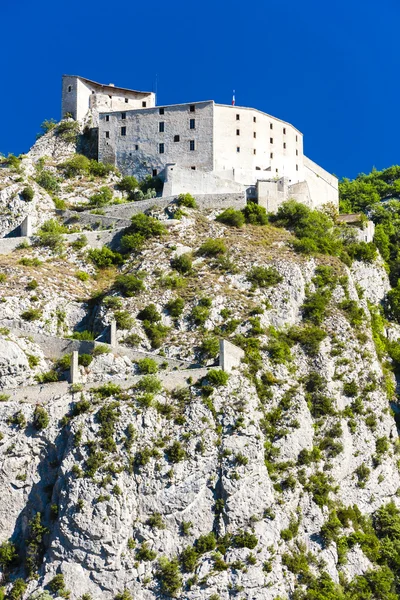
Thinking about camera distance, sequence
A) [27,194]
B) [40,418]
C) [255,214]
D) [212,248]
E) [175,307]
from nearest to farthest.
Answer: [40,418] < [175,307] < [212,248] < [255,214] < [27,194]

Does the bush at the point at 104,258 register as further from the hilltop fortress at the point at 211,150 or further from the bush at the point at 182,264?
the hilltop fortress at the point at 211,150

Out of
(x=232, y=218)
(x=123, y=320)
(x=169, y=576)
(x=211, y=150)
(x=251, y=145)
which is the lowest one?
(x=169, y=576)

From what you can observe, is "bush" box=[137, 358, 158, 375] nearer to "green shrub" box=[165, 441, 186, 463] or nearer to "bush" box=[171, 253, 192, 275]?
"green shrub" box=[165, 441, 186, 463]

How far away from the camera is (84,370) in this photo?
5003 cm

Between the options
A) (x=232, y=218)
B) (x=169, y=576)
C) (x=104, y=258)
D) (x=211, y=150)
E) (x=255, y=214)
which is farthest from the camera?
(x=211, y=150)

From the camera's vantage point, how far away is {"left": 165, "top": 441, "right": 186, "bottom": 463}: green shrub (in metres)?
46.3

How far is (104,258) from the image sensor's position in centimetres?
6200

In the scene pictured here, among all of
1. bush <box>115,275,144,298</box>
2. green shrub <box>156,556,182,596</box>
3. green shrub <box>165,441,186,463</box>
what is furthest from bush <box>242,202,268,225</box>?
green shrub <box>156,556,182,596</box>

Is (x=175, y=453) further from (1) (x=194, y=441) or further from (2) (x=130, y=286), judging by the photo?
(2) (x=130, y=286)

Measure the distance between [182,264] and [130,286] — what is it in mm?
3917

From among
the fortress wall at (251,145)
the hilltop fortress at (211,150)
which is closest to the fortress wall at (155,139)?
the hilltop fortress at (211,150)

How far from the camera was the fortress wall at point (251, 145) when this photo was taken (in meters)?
71.9

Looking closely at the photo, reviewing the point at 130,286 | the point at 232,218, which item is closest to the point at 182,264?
the point at 130,286

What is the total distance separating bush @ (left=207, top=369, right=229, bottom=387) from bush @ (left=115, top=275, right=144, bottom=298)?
9.86 meters
